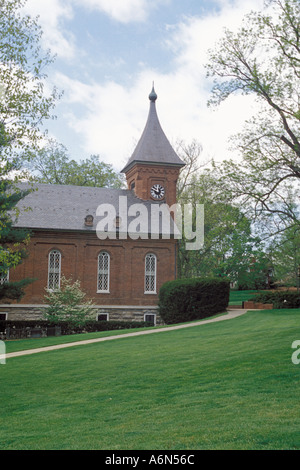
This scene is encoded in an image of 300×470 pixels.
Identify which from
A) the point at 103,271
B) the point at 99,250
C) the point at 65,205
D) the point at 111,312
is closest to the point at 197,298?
the point at 111,312

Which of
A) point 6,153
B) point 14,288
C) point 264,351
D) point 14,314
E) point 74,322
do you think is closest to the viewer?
point 264,351

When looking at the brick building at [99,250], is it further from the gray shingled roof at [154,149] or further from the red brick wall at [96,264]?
the gray shingled roof at [154,149]

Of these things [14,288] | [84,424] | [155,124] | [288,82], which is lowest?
[84,424]

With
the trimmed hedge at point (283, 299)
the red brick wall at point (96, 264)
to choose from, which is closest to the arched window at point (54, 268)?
the red brick wall at point (96, 264)

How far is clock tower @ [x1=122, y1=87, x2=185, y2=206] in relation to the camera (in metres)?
39.6

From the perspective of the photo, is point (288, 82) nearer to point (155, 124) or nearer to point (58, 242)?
point (58, 242)

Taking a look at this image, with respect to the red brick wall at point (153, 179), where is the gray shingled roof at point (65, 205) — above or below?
below

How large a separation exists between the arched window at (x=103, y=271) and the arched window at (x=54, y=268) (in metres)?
2.88

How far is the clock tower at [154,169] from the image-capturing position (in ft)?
130

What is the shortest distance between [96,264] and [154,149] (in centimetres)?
1110

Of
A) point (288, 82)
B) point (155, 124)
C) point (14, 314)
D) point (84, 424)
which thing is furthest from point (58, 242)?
point (84, 424)

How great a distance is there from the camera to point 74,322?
1152 inches

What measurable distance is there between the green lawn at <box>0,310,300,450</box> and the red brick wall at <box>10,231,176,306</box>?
1740 centimetres

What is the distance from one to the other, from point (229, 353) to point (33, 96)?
9323mm
